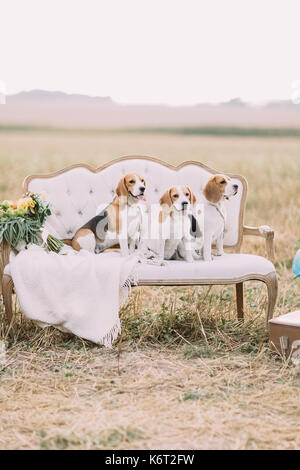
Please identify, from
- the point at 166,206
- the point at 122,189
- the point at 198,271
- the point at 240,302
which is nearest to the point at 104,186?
the point at 122,189

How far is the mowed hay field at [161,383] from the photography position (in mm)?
3070

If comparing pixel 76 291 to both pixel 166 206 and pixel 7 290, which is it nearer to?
pixel 7 290

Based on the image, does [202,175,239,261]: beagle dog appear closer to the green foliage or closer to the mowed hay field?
the mowed hay field

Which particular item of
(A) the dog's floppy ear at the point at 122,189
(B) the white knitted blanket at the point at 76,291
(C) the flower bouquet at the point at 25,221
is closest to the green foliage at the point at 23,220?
(C) the flower bouquet at the point at 25,221

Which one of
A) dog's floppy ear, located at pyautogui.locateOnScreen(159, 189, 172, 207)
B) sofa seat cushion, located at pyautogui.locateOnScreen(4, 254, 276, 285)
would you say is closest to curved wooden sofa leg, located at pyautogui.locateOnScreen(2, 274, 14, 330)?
sofa seat cushion, located at pyautogui.locateOnScreen(4, 254, 276, 285)

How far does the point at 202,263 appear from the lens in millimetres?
4305

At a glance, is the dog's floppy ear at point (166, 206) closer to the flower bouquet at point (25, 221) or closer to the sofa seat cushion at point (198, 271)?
the sofa seat cushion at point (198, 271)

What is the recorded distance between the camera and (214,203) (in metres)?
4.55

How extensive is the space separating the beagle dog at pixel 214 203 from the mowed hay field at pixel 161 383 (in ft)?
1.80

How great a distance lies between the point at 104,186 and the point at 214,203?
932 mm

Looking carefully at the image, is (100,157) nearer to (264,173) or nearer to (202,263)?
(264,173)

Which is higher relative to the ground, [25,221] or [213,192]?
[213,192]

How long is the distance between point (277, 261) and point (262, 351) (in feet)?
9.78

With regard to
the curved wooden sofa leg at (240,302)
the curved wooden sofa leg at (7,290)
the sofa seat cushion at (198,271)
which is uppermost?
the sofa seat cushion at (198,271)
